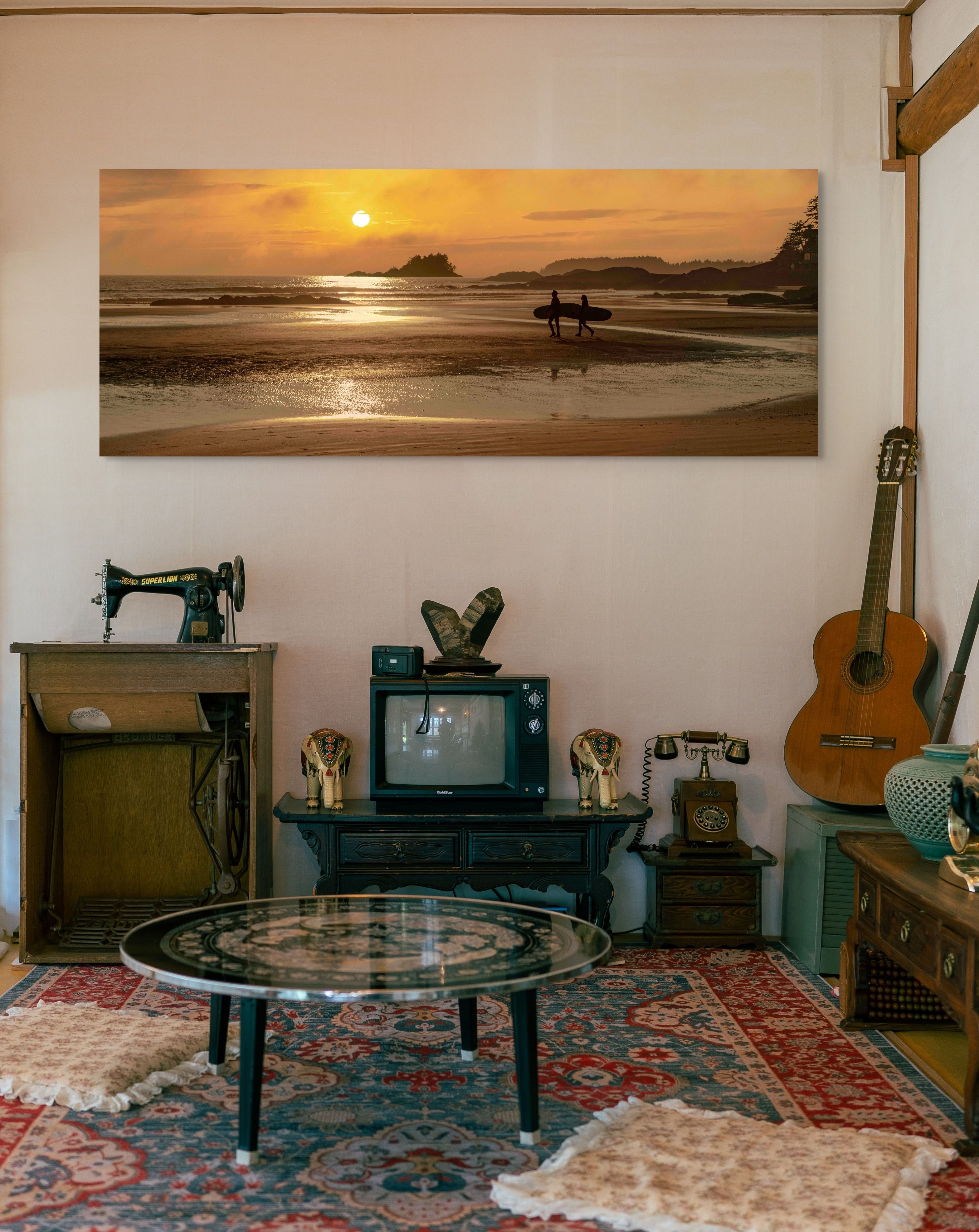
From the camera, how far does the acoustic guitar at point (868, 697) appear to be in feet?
13.2

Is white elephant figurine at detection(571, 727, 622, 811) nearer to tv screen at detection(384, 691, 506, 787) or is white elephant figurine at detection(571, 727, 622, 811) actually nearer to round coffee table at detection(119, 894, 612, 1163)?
tv screen at detection(384, 691, 506, 787)

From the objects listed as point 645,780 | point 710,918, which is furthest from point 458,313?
point 710,918

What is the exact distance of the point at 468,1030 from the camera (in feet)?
9.76

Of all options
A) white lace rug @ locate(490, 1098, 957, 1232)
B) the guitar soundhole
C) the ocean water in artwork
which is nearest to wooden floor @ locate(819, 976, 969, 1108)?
white lace rug @ locate(490, 1098, 957, 1232)

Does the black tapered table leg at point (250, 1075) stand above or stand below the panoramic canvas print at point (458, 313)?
below

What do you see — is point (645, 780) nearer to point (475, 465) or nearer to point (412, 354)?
point (475, 465)

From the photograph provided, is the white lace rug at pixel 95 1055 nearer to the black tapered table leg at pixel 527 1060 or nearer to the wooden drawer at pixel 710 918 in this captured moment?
the black tapered table leg at pixel 527 1060

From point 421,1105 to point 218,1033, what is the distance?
55cm

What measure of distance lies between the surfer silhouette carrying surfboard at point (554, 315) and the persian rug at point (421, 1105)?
2421mm

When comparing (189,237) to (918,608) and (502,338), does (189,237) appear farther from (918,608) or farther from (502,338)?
(918,608)

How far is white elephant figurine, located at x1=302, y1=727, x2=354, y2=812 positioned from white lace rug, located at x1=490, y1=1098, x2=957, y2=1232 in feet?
5.70

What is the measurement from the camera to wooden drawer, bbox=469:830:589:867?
3.95 metres

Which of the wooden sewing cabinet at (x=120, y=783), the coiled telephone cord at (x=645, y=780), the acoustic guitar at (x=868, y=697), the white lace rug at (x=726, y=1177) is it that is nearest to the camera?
the white lace rug at (x=726, y=1177)

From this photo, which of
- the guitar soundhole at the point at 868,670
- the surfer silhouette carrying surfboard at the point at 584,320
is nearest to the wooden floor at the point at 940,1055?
the guitar soundhole at the point at 868,670
